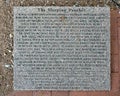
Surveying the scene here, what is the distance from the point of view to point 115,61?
497cm

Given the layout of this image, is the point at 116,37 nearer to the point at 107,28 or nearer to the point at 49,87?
the point at 107,28

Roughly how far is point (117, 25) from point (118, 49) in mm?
184

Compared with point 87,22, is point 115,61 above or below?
below

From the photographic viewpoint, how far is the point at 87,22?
495cm

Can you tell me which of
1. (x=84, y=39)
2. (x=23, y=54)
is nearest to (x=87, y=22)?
(x=84, y=39)

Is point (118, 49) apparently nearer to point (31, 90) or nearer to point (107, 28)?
point (107, 28)

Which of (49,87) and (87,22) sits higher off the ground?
(87,22)

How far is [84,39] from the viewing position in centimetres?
495

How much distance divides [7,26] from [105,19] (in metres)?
0.75

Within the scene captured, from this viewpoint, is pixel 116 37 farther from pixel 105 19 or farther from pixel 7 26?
pixel 7 26

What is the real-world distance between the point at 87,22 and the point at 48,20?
0.97 feet

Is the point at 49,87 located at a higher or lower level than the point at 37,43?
lower

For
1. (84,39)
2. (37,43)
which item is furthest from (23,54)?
(84,39)

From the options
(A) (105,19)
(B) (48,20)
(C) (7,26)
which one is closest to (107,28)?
(A) (105,19)
